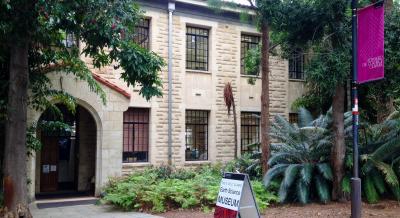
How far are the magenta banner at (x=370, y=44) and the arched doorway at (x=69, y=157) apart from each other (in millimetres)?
10982

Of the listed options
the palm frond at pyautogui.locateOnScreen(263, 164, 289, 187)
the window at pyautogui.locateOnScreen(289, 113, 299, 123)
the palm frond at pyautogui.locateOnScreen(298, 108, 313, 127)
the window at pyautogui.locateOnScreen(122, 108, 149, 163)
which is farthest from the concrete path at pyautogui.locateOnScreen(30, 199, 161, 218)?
the window at pyautogui.locateOnScreen(289, 113, 299, 123)

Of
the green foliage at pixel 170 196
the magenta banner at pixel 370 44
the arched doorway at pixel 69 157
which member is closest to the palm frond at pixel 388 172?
the green foliage at pixel 170 196

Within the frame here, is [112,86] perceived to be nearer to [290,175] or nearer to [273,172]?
[273,172]

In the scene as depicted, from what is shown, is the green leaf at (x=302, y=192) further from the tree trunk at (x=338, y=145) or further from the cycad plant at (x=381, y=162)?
the cycad plant at (x=381, y=162)

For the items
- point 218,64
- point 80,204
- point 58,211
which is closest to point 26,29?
point 58,211

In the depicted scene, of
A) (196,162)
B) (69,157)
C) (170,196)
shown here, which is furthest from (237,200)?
(69,157)

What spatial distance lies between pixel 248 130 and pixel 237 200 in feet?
40.3

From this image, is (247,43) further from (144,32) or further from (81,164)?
(81,164)

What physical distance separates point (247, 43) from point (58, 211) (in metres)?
11.0

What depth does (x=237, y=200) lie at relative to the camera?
8086 mm

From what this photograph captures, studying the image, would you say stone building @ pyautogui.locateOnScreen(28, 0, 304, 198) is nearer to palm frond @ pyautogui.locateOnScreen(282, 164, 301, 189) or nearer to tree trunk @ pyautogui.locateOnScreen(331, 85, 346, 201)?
tree trunk @ pyautogui.locateOnScreen(331, 85, 346, 201)

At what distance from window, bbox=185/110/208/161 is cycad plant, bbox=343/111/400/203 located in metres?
6.56

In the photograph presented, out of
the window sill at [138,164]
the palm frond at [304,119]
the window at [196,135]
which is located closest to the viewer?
the palm frond at [304,119]

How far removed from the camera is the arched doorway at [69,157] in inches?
674
